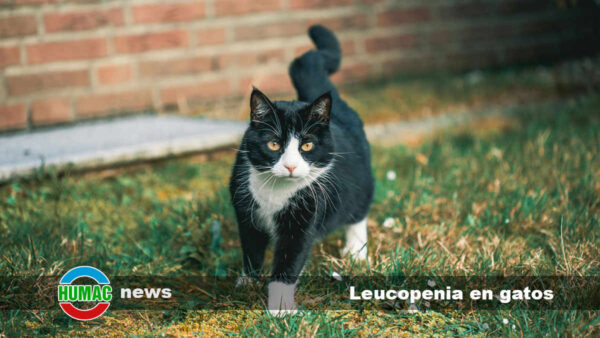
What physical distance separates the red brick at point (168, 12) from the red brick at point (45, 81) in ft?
1.55

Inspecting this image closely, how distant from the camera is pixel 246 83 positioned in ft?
12.1

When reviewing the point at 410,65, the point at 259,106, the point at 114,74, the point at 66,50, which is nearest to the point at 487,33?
the point at 410,65

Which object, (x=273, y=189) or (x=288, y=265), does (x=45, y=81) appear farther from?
(x=288, y=265)

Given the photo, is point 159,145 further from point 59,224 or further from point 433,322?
point 433,322

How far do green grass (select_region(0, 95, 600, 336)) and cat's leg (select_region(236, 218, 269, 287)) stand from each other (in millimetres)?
131

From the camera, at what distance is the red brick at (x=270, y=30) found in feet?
11.9

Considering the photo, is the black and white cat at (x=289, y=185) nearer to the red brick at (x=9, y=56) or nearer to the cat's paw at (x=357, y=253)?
the cat's paw at (x=357, y=253)

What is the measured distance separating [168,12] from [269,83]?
79 cm

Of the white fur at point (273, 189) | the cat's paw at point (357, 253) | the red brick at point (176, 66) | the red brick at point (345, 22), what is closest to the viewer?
the white fur at point (273, 189)

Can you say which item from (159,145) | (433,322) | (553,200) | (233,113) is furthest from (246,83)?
(433,322)

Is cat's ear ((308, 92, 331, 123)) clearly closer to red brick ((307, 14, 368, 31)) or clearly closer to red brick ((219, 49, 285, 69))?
red brick ((219, 49, 285, 69))

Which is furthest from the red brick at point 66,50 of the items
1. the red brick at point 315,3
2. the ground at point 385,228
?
the red brick at point 315,3

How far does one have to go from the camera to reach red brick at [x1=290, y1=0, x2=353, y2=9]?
3729 mm

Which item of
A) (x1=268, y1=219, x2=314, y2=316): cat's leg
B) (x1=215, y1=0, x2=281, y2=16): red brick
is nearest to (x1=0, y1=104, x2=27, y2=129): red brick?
(x1=215, y1=0, x2=281, y2=16): red brick
